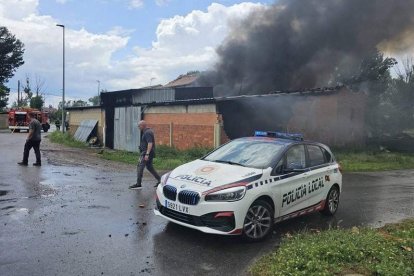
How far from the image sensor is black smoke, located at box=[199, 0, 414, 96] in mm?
24188

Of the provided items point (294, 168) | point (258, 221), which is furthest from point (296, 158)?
point (258, 221)

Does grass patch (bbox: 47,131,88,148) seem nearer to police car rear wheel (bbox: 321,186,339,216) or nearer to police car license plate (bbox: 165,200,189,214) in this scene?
police car rear wheel (bbox: 321,186,339,216)

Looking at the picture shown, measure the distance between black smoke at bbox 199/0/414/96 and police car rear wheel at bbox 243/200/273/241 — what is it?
21.5 meters

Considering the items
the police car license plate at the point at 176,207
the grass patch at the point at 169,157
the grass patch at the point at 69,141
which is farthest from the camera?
the grass patch at the point at 69,141

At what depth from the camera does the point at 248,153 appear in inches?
266

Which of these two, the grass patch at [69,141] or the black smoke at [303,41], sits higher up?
the black smoke at [303,41]

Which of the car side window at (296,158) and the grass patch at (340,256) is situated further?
the car side window at (296,158)

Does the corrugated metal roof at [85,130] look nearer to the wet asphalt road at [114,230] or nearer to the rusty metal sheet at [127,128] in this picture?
the rusty metal sheet at [127,128]

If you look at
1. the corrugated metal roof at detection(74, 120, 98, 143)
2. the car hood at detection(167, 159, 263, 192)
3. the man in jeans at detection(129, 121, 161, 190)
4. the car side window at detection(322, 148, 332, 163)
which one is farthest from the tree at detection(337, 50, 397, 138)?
the car hood at detection(167, 159, 263, 192)

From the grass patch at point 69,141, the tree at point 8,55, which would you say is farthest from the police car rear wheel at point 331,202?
the tree at point 8,55

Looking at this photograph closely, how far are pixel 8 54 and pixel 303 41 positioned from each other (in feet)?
159

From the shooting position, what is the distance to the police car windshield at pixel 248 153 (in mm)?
6410

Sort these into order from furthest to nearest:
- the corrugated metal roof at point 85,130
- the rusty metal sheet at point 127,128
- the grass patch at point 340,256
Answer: the corrugated metal roof at point 85,130 → the rusty metal sheet at point 127,128 → the grass patch at point 340,256

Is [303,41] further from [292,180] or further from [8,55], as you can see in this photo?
[8,55]
